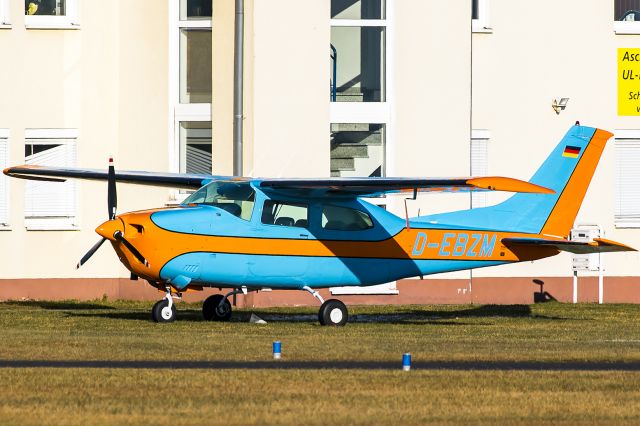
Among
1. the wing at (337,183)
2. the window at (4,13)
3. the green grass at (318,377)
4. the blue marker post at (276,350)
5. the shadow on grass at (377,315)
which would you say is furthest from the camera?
the window at (4,13)

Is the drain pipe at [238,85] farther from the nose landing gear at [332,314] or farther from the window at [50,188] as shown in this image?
the nose landing gear at [332,314]

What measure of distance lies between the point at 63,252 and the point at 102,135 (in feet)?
8.31

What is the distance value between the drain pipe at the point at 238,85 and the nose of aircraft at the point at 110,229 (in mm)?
7616

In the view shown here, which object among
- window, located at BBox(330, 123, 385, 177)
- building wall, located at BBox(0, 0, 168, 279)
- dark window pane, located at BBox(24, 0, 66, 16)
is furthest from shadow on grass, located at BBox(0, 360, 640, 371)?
dark window pane, located at BBox(24, 0, 66, 16)

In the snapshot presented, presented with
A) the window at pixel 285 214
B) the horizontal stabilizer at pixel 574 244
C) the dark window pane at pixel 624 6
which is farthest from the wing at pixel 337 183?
the dark window pane at pixel 624 6

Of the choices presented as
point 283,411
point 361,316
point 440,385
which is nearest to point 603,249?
point 361,316

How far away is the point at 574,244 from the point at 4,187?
12614 millimetres

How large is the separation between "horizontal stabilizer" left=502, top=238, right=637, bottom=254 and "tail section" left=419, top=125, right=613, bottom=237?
1.39ft

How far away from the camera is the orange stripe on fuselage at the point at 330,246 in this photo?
20.5 meters

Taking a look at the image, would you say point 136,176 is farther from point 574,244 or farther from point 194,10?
point 574,244

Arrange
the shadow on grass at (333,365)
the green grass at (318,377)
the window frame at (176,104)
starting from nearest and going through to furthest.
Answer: the green grass at (318,377)
the shadow on grass at (333,365)
the window frame at (176,104)

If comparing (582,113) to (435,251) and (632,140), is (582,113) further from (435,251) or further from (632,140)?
(435,251)

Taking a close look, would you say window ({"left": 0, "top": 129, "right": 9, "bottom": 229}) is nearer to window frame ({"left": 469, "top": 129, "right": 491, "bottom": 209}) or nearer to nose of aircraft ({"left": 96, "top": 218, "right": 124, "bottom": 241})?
nose of aircraft ({"left": 96, "top": 218, "right": 124, "bottom": 241})

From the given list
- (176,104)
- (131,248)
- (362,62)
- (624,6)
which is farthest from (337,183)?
(624,6)
